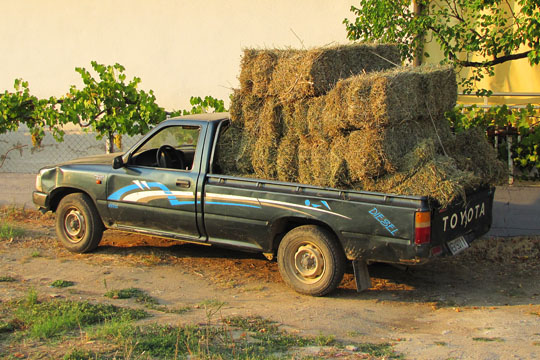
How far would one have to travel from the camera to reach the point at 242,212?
264 inches

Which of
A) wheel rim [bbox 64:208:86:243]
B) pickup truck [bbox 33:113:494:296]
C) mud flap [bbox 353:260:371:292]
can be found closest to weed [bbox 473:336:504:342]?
pickup truck [bbox 33:113:494:296]

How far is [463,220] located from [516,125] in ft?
11.7

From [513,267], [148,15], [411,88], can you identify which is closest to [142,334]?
[411,88]

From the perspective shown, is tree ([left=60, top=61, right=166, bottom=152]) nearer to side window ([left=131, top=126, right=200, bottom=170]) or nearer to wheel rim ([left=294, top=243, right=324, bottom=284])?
side window ([left=131, top=126, right=200, bottom=170])

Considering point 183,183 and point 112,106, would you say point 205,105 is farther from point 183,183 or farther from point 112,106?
point 183,183

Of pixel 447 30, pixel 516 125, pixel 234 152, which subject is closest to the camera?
pixel 234 152

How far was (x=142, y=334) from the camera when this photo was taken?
5043mm

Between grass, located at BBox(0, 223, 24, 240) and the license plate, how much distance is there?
5904 millimetres

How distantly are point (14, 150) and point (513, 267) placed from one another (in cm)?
867

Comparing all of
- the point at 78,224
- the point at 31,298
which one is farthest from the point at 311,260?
the point at 78,224

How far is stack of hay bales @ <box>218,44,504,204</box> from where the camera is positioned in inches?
236

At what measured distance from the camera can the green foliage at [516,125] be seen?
361 inches

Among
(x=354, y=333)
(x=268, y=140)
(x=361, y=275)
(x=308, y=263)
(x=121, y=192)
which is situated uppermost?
(x=268, y=140)

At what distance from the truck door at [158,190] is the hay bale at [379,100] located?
170 cm
